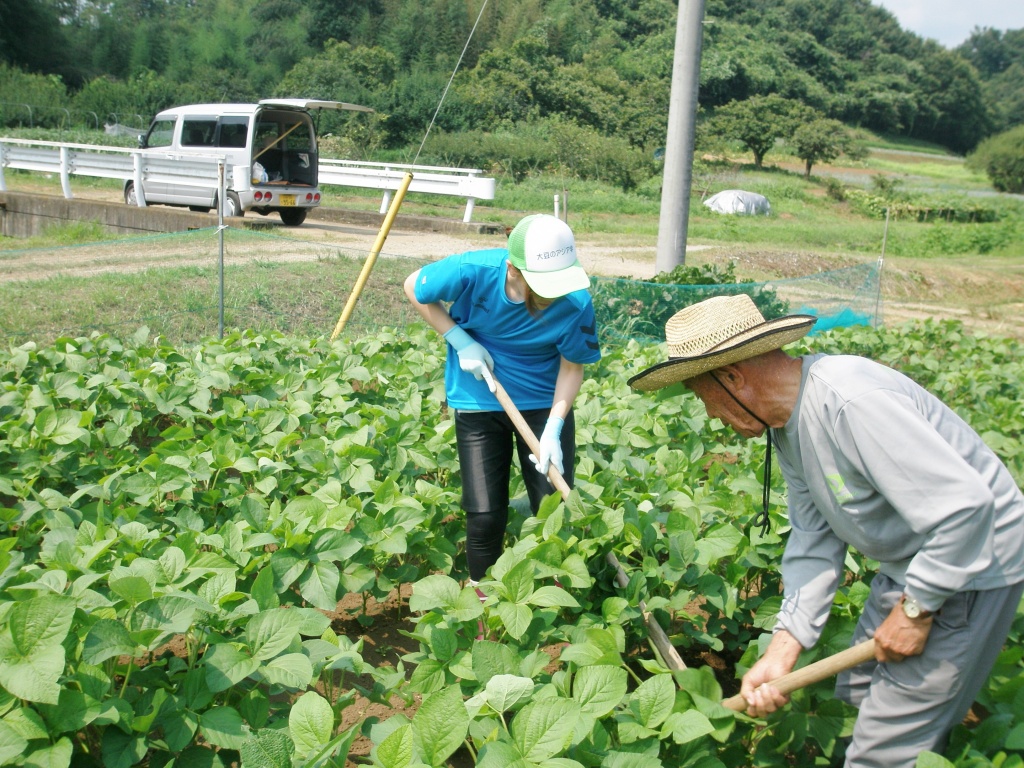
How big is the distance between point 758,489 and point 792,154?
40.1 meters

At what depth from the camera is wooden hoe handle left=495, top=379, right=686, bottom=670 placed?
8.82 ft

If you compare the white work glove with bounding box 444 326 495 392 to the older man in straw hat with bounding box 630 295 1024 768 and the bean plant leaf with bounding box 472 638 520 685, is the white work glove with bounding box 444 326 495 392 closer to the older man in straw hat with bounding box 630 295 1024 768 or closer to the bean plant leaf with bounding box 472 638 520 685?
the older man in straw hat with bounding box 630 295 1024 768

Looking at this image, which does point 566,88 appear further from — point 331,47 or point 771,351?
point 771,351

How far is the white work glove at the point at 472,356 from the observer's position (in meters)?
3.25

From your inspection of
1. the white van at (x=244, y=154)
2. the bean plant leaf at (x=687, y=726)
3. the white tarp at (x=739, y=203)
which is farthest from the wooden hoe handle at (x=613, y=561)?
the white tarp at (x=739, y=203)

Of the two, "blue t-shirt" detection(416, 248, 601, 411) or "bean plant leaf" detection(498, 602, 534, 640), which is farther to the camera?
"blue t-shirt" detection(416, 248, 601, 411)

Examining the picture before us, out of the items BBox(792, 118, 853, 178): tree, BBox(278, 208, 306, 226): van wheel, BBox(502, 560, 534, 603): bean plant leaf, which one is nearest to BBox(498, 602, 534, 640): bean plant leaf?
BBox(502, 560, 534, 603): bean plant leaf

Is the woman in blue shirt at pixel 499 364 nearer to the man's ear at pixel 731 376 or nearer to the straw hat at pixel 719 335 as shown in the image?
the straw hat at pixel 719 335

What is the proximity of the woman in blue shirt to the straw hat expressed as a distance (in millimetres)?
823

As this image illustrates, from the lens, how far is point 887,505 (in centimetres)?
211

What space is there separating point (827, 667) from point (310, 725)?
1.13m

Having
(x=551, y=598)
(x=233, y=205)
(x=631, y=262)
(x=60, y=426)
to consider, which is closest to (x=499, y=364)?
(x=551, y=598)

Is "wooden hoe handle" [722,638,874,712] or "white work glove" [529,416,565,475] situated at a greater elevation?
"white work glove" [529,416,565,475]

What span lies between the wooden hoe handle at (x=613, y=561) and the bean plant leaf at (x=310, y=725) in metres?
1.03
